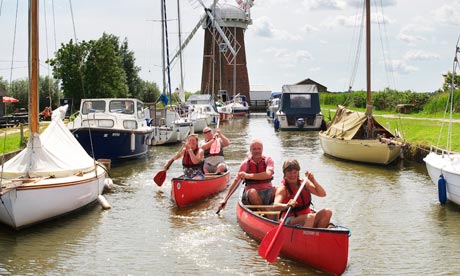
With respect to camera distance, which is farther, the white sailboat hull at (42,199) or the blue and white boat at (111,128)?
the blue and white boat at (111,128)

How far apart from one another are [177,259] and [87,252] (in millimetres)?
1911

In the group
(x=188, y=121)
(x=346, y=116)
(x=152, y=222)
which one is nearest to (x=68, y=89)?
(x=188, y=121)

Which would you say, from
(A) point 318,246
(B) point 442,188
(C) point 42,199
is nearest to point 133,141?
(C) point 42,199

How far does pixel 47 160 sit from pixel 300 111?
3076 centimetres

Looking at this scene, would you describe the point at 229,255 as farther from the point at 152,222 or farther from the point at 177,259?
the point at 152,222

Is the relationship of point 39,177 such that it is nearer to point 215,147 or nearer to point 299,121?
point 215,147

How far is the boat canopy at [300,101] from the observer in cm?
4231

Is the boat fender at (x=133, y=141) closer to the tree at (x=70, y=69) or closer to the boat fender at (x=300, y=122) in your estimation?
the boat fender at (x=300, y=122)

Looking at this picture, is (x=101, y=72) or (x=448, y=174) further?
(x=101, y=72)

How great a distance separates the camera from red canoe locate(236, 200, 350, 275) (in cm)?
925

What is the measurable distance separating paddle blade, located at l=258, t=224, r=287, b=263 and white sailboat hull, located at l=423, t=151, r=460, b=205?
6.02m

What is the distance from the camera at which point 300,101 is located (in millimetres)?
43000

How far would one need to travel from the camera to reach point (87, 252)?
11.5 metres

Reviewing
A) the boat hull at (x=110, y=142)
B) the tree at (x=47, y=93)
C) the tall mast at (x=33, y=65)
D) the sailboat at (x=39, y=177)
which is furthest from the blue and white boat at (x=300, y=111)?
the tall mast at (x=33, y=65)
